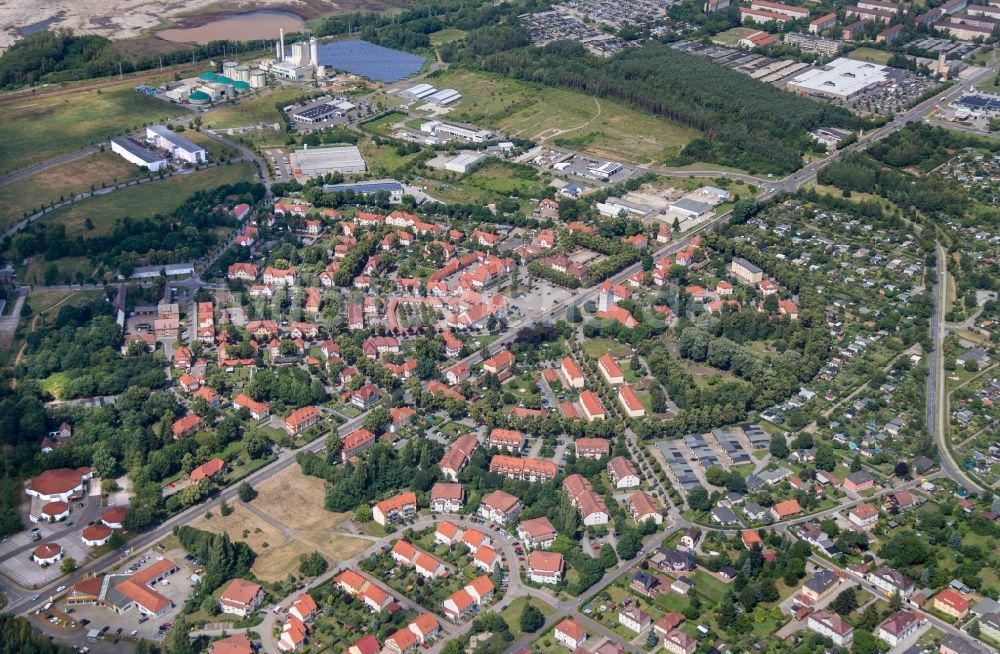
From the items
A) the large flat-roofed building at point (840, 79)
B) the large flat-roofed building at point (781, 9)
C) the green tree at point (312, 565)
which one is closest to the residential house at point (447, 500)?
the green tree at point (312, 565)

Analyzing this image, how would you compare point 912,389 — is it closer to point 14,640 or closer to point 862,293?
point 862,293

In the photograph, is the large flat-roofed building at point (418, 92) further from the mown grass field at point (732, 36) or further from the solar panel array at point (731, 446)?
the solar panel array at point (731, 446)

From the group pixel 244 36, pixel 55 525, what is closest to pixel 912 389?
pixel 55 525

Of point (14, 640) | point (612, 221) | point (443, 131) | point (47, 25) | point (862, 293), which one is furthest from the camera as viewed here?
point (47, 25)

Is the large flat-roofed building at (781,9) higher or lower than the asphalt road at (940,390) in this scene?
higher

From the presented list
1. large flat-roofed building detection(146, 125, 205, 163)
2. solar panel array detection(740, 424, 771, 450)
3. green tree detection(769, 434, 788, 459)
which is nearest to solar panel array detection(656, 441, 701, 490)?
solar panel array detection(740, 424, 771, 450)

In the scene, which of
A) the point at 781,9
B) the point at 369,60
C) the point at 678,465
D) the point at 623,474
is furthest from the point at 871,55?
the point at 623,474

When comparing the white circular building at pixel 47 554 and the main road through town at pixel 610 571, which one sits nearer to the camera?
the main road through town at pixel 610 571
